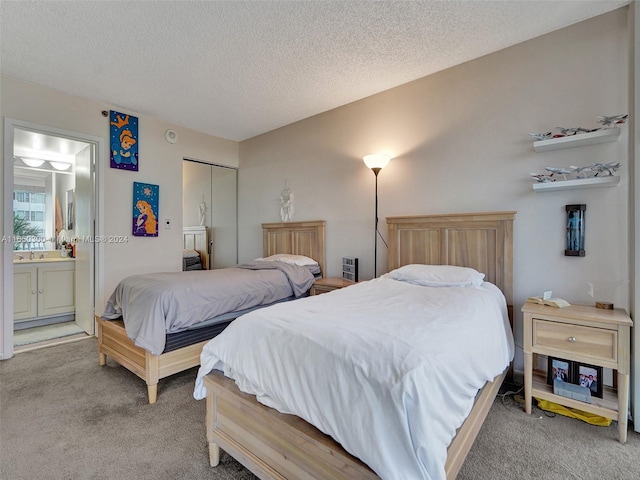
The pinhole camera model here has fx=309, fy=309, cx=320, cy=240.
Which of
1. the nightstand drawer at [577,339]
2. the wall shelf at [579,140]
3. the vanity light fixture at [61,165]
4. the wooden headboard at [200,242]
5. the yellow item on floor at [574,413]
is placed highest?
the vanity light fixture at [61,165]

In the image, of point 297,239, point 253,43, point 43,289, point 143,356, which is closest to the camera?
point 143,356

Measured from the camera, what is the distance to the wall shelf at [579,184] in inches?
77.6

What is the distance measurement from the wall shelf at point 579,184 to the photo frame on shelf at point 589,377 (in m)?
1.14

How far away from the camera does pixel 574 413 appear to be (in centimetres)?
191

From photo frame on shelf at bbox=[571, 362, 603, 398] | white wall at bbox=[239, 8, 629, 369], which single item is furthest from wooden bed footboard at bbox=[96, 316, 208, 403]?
photo frame on shelf at bbox=[571, 362, 603, 398]

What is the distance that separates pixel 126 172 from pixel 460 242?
3718 millimetres

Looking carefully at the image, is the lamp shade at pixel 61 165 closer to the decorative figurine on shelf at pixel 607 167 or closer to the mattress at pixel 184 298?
the mattress at pixel 184 298

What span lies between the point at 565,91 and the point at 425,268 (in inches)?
63.1

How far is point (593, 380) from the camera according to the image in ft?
6.11

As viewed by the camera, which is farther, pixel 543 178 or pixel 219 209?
pixel 219 209

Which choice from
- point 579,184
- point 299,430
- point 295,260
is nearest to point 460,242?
point 579,184

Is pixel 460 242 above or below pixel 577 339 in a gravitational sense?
above

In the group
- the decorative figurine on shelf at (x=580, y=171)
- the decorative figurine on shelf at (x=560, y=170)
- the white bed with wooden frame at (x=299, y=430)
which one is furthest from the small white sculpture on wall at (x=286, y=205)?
the decorative figurine on shelf at (x=560, y=170)

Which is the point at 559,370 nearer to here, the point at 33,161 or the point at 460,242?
the point at 460,242
